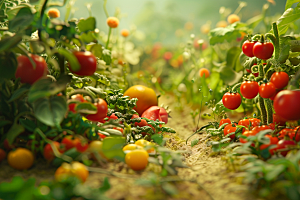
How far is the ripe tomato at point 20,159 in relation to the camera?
75 centimetres

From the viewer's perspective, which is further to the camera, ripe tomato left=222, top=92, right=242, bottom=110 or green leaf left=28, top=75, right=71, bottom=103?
ripe tomato left=222, top=92, right=242, bottom=110

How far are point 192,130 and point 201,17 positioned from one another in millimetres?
2833

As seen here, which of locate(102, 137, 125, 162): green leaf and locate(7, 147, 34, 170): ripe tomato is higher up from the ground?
locate(102, 137, 125, 162): green leaf

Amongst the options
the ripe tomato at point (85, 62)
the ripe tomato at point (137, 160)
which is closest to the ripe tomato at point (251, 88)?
the ripe tomato at point (137, 160)

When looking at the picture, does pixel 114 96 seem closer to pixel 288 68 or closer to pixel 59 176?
pixel 59 176

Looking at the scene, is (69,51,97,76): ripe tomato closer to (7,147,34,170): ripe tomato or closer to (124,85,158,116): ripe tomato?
(7,147,34,170): ripe tomato

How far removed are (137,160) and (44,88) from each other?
1.21ft

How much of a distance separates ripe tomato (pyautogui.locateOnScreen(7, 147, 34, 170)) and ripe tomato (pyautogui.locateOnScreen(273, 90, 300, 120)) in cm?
82

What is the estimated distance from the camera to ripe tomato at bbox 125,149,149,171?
30.7 inches

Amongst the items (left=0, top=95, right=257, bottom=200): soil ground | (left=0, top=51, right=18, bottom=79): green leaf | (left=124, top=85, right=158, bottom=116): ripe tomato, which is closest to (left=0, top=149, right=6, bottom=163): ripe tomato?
(left=0, top=95, right=257, bottom=200): soil ground

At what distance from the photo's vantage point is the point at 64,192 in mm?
602

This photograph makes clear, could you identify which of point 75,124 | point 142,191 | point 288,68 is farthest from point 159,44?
point 142,191

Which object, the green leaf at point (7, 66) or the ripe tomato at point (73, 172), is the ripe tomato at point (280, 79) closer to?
the ripe tomato at point (73, 172)

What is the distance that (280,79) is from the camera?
91cm
